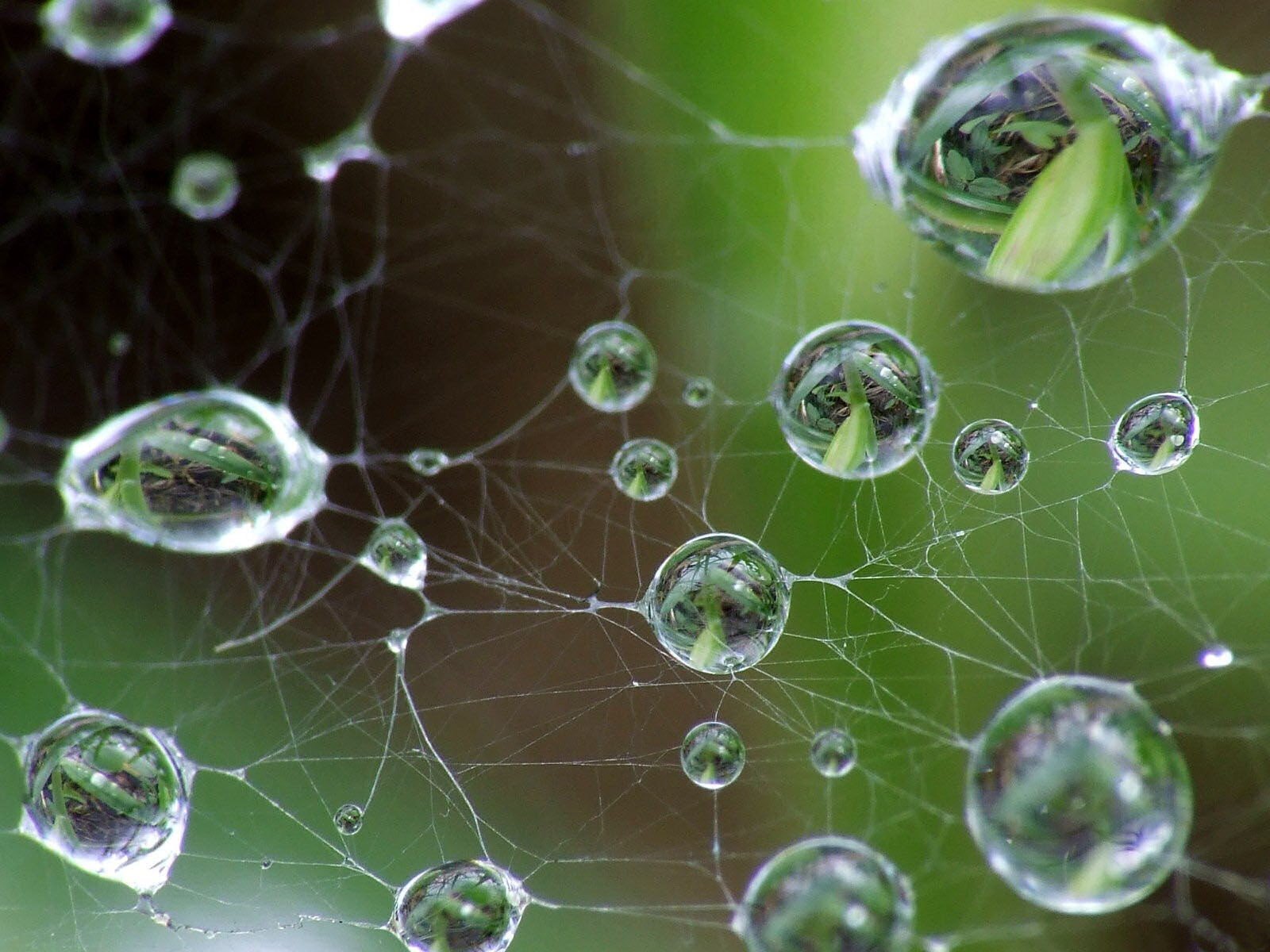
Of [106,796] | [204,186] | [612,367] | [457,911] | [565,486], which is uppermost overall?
[204,186]

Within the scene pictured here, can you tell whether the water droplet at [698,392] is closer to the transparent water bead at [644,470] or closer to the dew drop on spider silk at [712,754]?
the transparent water bead at [644,470]

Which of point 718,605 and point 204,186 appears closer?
point 718,605

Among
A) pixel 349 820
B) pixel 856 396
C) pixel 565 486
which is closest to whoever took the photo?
pixel 856 396

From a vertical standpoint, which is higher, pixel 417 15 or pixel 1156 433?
pixel 417 15

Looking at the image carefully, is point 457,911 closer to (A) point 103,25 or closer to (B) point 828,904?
(B) point 828,904

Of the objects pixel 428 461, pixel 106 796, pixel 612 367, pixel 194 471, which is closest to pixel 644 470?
pixel 612 367

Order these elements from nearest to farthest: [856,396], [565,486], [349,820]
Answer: [856,396] < [349,820] < [565,486]

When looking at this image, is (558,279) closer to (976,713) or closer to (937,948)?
(976,713)
